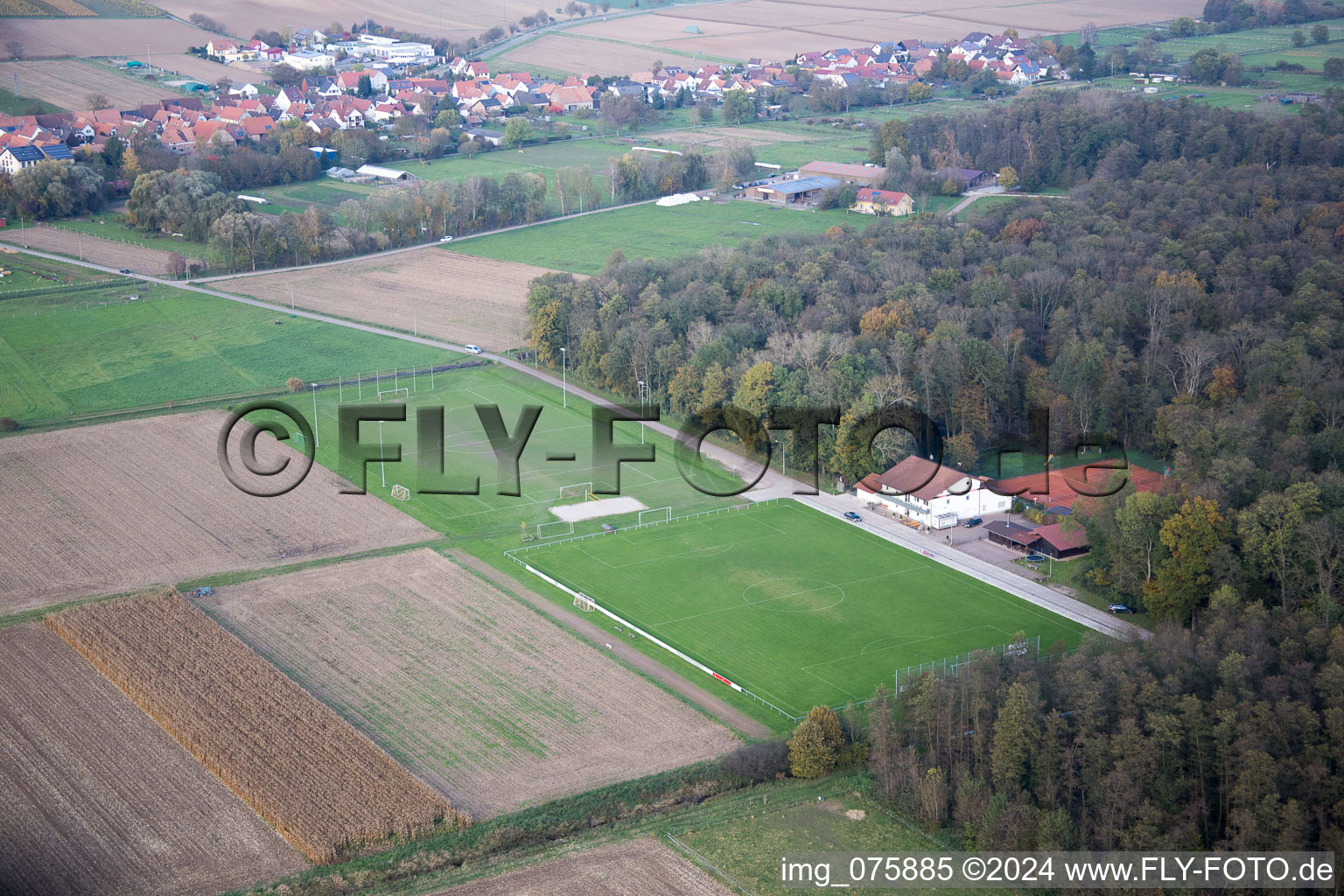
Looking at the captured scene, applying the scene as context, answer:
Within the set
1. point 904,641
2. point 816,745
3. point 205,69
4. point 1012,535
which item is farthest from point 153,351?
point 205,69

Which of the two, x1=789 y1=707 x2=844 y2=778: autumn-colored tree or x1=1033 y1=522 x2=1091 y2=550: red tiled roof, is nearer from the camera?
x1=789 y1=707 x2=844 y2=778: autumn-colored tree

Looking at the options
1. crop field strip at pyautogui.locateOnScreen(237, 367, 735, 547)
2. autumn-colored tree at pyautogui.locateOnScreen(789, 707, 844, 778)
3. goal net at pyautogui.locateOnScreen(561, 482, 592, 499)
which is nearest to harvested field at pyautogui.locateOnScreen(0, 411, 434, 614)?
crop field strip at pyautogui.locateOnScreen(237, 367, 735, 547)

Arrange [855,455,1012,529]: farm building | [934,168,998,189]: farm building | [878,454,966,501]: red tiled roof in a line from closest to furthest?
[855,455,1012,529]: farm building, [878,454,966,501]: red tiled roof, [934,168,998,189]: farm building

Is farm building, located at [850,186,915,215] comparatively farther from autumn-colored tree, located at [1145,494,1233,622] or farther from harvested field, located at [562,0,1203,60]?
harvested field, located at [562,0,1203,60]

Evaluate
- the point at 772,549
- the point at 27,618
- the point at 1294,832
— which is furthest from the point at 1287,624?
the point at 27,618

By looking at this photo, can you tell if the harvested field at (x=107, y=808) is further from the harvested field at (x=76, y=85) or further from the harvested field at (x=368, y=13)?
the harvested field at (x=368, y=13)
